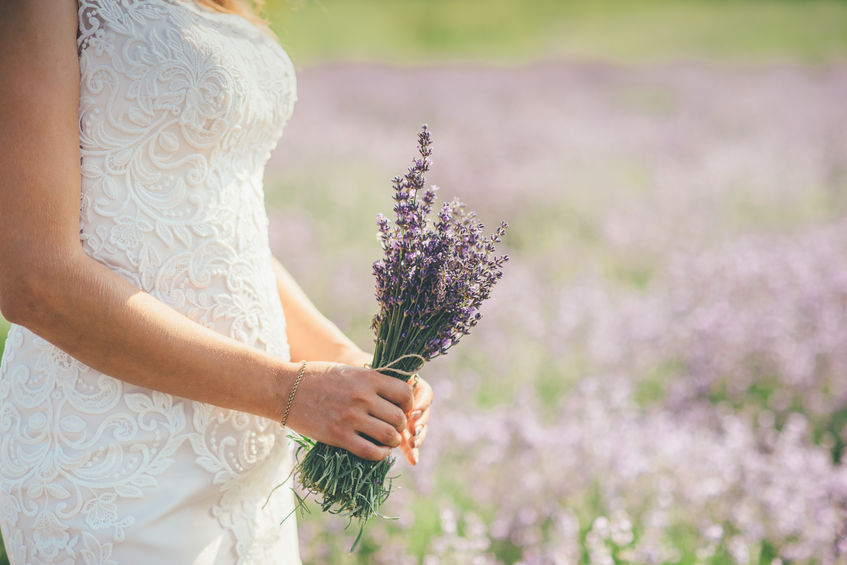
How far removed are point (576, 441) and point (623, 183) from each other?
5.19 metres

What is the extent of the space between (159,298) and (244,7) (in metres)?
0.82

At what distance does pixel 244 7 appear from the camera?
1752 mm

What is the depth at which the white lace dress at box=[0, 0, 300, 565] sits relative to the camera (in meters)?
1.32

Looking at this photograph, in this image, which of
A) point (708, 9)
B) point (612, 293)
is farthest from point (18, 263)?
point (708, 9)

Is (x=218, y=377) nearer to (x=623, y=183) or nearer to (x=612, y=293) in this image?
(x=612, y=293)

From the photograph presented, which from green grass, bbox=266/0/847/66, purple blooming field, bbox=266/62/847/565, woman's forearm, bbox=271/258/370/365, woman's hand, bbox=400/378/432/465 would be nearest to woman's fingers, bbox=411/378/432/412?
woman's hand, bbox=400/378/432/465

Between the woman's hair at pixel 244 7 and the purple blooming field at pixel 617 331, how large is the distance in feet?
5.08

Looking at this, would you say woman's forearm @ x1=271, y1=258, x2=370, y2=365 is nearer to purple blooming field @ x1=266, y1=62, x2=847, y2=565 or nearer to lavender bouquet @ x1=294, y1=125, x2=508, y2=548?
lavender bouquet @ x1=294, y1=125, x2=508, y2=548

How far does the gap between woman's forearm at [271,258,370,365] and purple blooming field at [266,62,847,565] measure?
744 mm

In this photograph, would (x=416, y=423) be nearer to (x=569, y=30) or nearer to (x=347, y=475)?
(x=347, y=475)

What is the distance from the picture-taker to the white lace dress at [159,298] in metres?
1.32

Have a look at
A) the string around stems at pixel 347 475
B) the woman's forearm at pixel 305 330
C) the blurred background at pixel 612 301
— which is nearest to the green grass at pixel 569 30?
the blurred background at pixel 612 301

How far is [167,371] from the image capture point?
125 cm

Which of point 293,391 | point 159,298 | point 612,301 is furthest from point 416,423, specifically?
point 612,301
